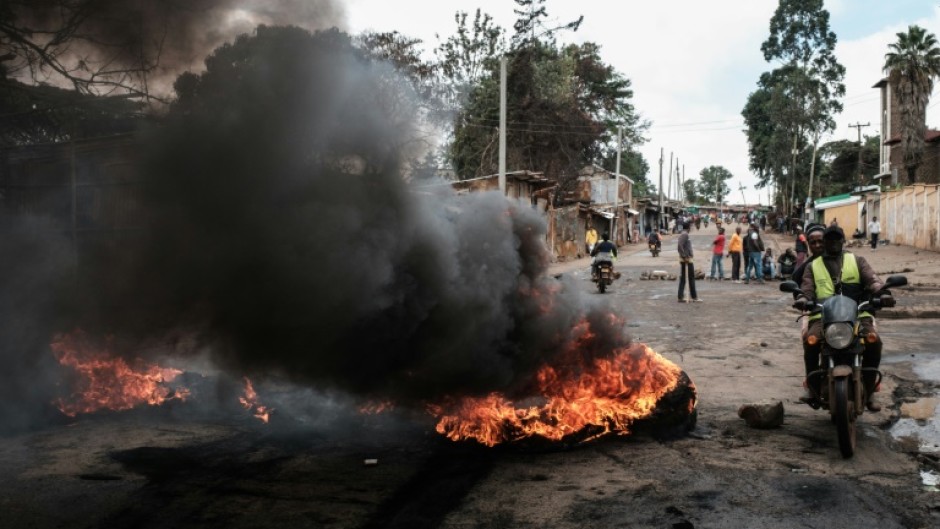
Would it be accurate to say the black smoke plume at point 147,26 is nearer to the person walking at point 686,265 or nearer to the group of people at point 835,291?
the group of people at point 835,291

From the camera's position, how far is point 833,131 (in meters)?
58.1

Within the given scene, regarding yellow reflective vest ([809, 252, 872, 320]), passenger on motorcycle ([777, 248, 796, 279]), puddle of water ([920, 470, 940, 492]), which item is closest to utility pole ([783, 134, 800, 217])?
passenger on motorcycle ([777, 248, 796, 279])

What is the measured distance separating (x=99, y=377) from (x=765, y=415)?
6.07 m

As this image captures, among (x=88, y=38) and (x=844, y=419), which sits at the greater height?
(x=88, y=38)

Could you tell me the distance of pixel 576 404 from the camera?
20.0ft

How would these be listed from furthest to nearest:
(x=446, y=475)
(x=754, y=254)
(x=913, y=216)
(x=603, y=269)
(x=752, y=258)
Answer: (x=913, y=216) < (x=752, y=258) < (x=754, y=254) < (x=603, y=269) < (x=446, y=475)

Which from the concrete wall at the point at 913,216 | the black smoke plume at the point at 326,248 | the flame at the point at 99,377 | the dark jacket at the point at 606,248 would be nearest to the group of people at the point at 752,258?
→ the dark jacket at the point at 606,248

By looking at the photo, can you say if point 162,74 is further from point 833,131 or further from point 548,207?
point 833,131

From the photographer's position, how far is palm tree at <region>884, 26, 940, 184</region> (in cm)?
4266

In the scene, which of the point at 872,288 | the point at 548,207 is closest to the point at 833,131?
the point at 548,207

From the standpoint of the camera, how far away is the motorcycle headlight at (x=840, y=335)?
5.79 m

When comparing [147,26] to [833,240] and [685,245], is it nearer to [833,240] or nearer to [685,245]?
[833,240]

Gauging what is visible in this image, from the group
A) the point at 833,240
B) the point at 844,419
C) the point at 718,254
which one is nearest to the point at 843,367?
the point at 844,419

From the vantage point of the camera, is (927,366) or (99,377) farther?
(927,366)
